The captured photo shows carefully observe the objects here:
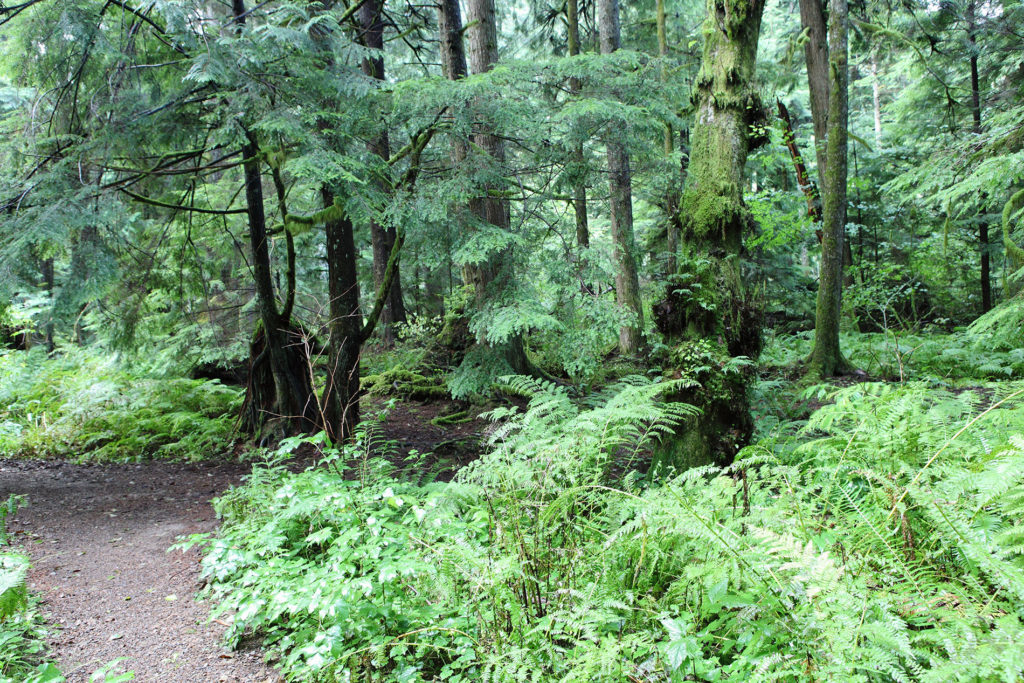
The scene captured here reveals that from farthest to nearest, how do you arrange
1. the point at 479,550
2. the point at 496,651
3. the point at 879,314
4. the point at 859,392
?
the point at 879,314 → the point at 859,392 → the point at 479,550 → the point at 496,651

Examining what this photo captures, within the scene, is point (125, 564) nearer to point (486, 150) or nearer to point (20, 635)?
point (20, 635)

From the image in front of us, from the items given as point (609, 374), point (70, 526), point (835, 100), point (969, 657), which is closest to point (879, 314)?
point (835, 100)

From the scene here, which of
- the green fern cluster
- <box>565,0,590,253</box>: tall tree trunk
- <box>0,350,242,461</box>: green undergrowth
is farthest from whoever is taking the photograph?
the green fern cluster

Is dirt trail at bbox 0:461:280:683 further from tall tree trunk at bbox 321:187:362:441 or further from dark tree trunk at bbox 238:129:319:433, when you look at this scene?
tall tree trunk at bbox 321:187:362:441

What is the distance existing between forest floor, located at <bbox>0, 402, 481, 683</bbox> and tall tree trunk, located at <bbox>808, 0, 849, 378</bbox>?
544cm

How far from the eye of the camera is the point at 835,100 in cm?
832

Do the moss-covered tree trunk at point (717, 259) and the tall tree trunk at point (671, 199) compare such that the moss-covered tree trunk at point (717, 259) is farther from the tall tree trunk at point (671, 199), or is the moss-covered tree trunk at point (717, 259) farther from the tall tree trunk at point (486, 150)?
the tall tree trunk at point (486, 150)

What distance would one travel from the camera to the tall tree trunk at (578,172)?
6.45m

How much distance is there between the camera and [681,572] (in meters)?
2.54

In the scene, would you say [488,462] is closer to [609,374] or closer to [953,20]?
Result: [609,374]

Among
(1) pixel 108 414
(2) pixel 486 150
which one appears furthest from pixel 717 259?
(1) pixel 108 414

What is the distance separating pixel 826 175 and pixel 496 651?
853cm

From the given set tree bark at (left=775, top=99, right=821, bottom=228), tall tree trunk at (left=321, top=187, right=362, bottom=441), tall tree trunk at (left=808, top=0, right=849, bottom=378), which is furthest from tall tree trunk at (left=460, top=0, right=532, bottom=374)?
tree bark at (left=775, top=99, right=821, bottom=228)

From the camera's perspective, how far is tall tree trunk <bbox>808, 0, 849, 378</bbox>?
8148 millimetres
